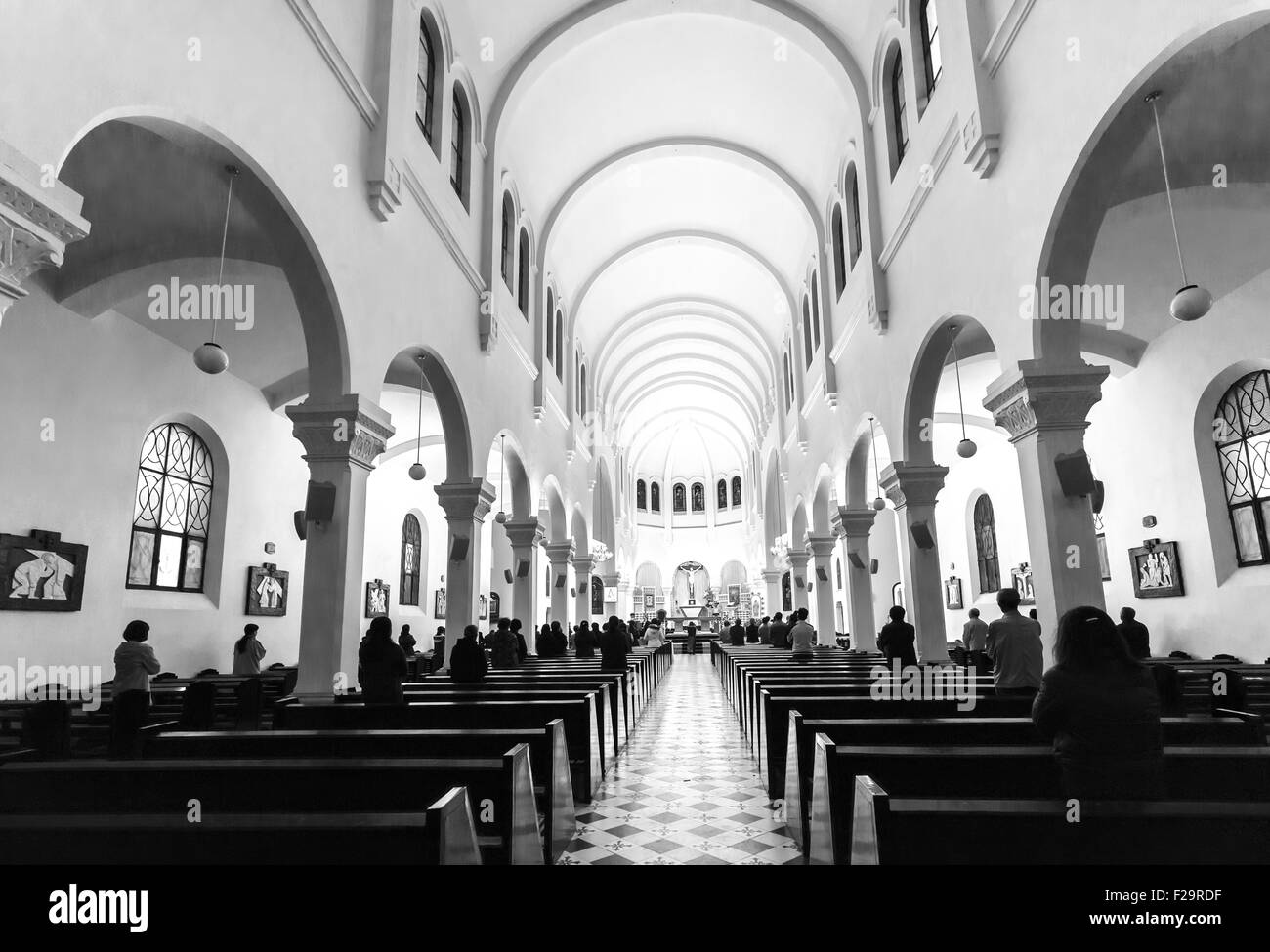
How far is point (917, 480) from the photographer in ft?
31.2

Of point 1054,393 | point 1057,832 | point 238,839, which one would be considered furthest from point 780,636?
point 238,839

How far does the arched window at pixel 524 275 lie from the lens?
14.2 m

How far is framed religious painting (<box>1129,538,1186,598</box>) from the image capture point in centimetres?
1051

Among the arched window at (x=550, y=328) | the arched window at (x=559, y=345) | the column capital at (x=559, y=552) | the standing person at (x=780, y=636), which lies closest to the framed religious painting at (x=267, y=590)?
the column capital at (x=559, y=552)

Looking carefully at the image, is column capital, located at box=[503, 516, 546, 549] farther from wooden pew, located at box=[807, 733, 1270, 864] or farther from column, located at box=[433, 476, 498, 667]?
wooden pew, located at box=[807, 733, 1270, 864]

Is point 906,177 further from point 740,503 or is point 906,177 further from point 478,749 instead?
point 740,503

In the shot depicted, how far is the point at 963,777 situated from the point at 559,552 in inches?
613

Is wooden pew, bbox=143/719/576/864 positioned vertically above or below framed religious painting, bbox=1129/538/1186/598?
below

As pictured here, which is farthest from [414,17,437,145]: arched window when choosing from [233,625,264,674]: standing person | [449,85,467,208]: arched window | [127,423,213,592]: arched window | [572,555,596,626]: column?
[572,555,596,626]: column

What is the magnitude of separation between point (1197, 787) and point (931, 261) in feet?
21.5

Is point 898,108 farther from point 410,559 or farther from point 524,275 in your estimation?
point 410,559

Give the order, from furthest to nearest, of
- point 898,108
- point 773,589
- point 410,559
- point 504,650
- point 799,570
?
point 773,589
point 799,570
point 410,559
point 898,108
point 504,650

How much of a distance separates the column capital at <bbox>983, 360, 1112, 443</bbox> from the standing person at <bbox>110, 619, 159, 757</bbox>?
22.5ft

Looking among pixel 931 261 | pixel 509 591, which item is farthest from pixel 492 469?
pixel 931 261
